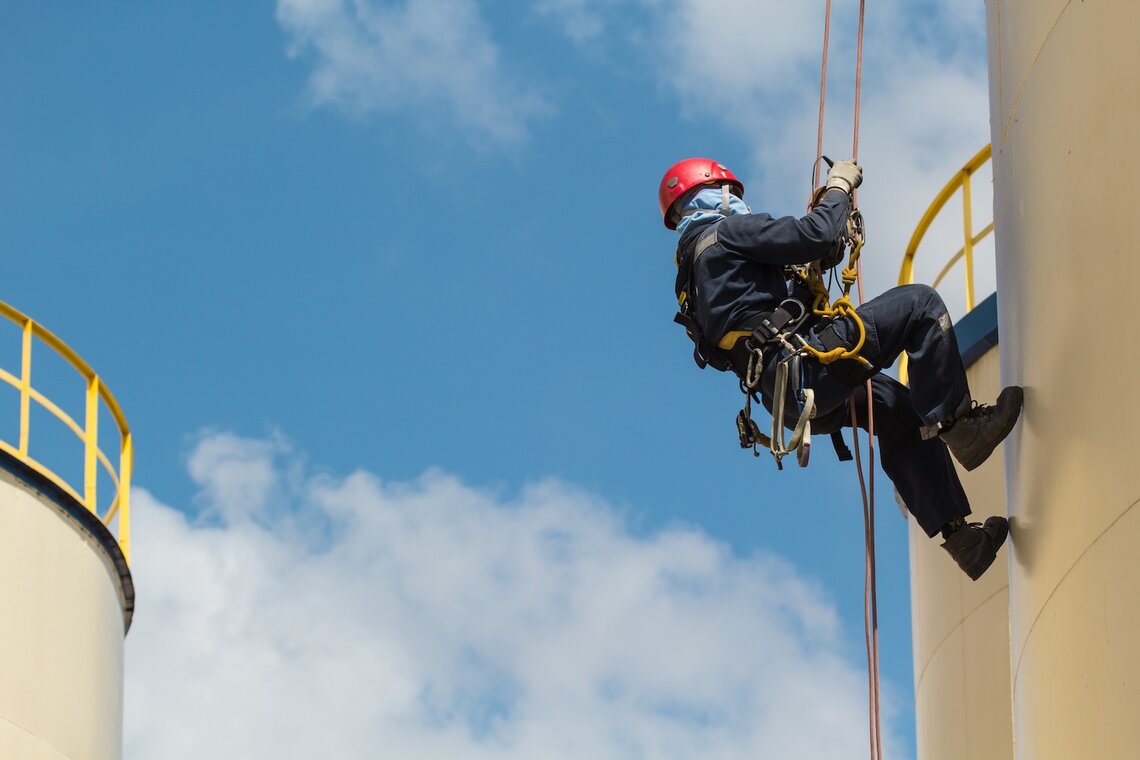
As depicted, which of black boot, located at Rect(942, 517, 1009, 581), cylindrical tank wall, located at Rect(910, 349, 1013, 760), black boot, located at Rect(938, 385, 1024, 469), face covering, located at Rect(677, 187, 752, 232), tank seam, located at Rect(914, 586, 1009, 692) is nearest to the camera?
black boot, located at Rect(938, 385, 1024, 469)

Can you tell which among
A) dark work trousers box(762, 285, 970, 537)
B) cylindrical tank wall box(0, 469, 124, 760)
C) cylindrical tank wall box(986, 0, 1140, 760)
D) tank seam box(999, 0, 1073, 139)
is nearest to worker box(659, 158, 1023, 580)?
dark work trousers box(762, 285, 970, 537)

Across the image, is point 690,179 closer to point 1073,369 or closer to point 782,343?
point 782,343

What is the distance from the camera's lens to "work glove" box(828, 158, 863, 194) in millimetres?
7441

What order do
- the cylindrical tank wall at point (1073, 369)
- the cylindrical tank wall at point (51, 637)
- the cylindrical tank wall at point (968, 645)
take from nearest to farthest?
1. the cylindrical tank wall at point (1073, 369)
2. the cylindrical tank wall at point (51, 637)
3. the cylindrical tank wall at point (968, 645)

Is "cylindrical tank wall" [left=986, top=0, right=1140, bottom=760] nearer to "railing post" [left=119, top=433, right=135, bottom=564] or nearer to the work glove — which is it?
the work glove

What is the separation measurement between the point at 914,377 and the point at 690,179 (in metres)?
1.38

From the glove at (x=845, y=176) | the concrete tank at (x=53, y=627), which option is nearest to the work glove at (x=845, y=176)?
the glove at (x=845, y=176)

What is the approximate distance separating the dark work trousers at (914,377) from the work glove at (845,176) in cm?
45

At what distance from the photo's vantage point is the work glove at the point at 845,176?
7.44m

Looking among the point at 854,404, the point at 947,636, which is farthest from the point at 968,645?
the point at 854,404

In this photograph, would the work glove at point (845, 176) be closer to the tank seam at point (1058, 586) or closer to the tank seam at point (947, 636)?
the tank seam at point (1058, 586)

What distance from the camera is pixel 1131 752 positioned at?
473cm

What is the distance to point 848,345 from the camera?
23.8ft

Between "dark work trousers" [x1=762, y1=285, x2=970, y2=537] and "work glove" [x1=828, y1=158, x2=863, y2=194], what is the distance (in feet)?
1.46
